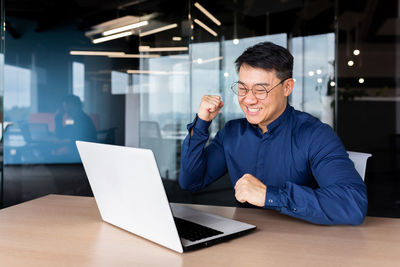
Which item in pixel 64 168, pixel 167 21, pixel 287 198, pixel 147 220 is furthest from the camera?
pixel 64 168

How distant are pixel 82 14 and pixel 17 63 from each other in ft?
3.49

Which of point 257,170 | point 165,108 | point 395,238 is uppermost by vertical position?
point 165,108

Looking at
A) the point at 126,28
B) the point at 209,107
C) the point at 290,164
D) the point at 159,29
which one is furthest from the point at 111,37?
the point at 290,164

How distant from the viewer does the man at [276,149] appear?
130cm

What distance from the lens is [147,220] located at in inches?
43.2

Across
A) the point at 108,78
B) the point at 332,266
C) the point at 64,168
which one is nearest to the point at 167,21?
the point at 108,78

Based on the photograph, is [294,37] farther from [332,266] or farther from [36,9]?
[332,266]

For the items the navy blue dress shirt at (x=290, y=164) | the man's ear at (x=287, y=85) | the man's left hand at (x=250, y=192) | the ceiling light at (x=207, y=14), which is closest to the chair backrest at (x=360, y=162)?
the navy blue dress shirt at (x=290, y=164)

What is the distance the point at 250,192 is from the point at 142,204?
0.37 m

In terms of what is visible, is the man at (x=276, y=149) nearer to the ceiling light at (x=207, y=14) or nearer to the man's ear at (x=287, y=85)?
the man's ear at (x=287, y=85)

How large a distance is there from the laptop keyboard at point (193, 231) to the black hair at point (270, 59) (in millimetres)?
757

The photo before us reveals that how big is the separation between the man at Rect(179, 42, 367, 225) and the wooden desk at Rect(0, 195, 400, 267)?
0.10m

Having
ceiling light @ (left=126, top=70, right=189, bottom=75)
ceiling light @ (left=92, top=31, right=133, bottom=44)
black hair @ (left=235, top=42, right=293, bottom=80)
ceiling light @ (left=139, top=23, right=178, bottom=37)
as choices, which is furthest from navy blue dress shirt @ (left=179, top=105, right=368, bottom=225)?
ceiling light @ (left=92, top=31, right=133, bottom=44)

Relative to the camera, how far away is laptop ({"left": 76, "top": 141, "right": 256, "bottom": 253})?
1.00m
